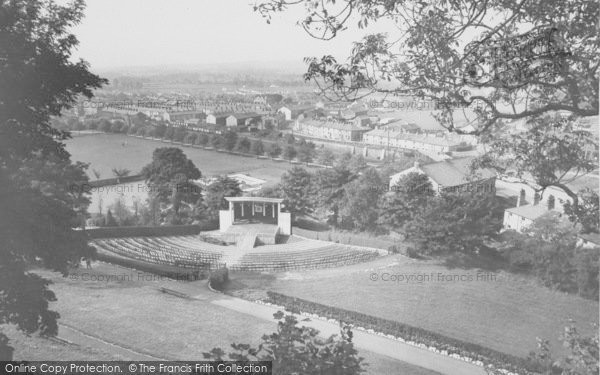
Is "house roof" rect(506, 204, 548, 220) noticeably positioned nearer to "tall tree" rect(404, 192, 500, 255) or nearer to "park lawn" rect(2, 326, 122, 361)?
"tall tree" rect(404, 192, 500, 255)

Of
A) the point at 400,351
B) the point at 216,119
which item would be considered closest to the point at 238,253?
the point at 400,351

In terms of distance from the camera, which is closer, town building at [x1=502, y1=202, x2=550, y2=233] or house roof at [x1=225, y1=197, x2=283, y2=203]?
town building at [x1=502, y1=202, x2=550, y2=233]

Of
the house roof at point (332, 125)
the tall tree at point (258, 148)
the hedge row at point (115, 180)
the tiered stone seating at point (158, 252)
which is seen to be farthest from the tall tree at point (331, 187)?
the house roof at point (332, 125)

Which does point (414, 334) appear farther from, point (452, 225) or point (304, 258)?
point (304, 258)

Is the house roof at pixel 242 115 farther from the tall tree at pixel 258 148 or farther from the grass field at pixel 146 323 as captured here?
the grass field at pixel 146 323

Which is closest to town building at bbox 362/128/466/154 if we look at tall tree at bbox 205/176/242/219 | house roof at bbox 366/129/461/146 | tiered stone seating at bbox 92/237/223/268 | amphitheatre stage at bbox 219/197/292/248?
house roof at bbox 366/129/461/146

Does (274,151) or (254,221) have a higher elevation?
(274,151)

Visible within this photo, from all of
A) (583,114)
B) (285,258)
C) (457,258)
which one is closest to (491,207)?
(457,258)
